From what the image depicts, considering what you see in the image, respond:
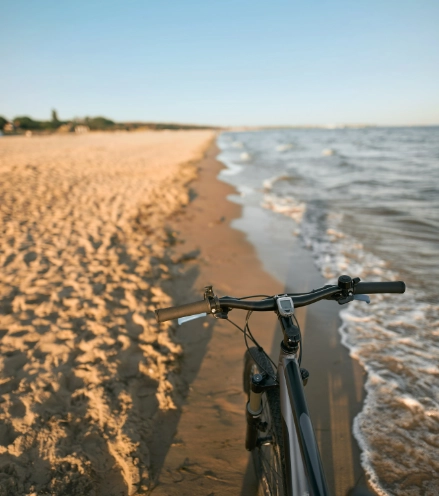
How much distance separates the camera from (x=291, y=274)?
5758 mm

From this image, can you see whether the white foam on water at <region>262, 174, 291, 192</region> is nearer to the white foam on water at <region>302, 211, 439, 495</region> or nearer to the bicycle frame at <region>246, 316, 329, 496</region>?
the white foam on water at <region>302, 211, 439, 495</region>

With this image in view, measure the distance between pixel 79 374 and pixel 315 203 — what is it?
34.4 feet

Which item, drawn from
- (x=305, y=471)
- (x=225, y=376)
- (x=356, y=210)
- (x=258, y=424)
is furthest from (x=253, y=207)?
(x=305, y=471)

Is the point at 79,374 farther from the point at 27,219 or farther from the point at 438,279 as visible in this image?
the point at 438,279

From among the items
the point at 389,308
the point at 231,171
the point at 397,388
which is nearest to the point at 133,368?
the point at 397,388

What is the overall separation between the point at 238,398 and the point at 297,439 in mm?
1944

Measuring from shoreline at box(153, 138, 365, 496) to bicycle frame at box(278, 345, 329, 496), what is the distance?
1340 millimetres

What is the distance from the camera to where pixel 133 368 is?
3.23 m

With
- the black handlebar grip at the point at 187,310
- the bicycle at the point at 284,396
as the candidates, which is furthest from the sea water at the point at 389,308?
the black handlebar grip at the point at 187,310

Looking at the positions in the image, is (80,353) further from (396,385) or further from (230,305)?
(396,385)

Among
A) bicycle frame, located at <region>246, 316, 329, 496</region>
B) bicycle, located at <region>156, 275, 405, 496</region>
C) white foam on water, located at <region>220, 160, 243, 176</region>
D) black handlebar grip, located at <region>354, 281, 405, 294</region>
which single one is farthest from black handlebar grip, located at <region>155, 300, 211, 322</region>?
white foam on water, located at <region>220, 160, 243, 176</region>

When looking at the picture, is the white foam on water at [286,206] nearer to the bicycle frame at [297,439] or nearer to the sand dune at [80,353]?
the sand dune at [80,353]

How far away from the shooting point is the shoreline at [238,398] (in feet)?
7.96

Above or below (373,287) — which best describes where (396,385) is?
below
